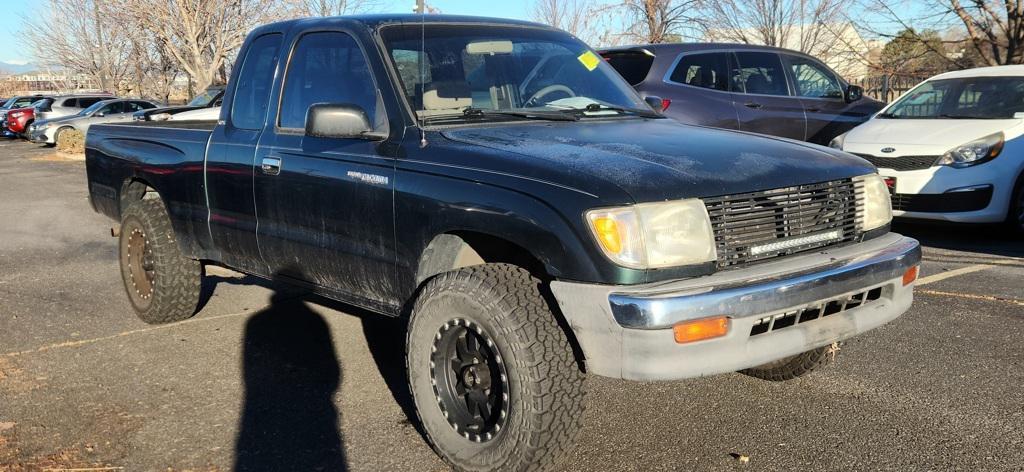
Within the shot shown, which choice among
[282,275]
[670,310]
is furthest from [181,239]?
[670,310]

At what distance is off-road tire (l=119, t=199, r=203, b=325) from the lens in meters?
5.36

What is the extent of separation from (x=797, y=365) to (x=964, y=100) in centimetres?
603

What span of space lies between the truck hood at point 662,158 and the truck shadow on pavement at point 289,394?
1.41 meters

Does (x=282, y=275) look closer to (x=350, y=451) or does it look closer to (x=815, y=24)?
(x=350, y=451)

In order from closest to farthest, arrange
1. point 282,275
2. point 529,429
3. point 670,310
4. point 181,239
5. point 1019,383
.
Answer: point 670,310 → point 529,429 → point 1019,383 → point 282,275 → point 181,239

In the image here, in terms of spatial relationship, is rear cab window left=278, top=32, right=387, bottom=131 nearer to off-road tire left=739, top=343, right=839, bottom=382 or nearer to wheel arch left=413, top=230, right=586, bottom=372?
wheel arch left=413, top=230, right=586, bottom=372

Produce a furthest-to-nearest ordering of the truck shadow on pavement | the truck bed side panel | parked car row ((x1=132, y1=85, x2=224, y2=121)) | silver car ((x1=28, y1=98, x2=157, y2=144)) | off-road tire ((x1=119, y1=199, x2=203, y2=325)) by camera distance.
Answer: silver car ((x1=28, y1=98, x2=157, y2=144)) < parked car row ((x1=132, y1=85, x2=224, y2=121)) < off-road tire ((x1=119, y1=199, x2=203, y2=325)) < the truck bed side panel < the truck shadow on pavement

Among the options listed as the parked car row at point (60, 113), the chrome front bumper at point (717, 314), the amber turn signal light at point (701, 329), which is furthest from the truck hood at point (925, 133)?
the parked car row at point (60, 113)

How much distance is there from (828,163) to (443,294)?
162 centimetres

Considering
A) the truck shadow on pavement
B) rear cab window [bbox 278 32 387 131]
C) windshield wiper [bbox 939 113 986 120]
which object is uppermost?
rear cab window [bbox 278 32 387 131]

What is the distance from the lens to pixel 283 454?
3592 mm

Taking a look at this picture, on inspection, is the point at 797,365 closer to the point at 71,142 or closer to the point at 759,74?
the point at 759,74

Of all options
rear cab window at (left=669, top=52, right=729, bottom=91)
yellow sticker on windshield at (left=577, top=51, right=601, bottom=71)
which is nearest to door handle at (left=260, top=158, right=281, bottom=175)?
yellow sticker on windshield at (left=577, top=51, right=601, bottom=71)

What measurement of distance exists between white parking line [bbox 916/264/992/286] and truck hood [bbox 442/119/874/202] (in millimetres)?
3088
